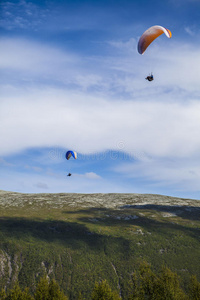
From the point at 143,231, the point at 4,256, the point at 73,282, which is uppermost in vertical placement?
the point at 143,231

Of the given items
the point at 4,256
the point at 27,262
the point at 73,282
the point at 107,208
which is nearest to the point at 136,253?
the point at 73,282

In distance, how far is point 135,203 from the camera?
12000 cm

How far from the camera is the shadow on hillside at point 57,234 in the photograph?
66.9 m

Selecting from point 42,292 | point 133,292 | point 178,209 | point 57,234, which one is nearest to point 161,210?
point 178,209

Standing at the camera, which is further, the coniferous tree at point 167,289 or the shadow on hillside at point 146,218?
the shadow on hillside at point 146,218

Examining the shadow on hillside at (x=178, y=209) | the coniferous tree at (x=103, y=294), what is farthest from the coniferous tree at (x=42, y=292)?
the shadow on hillside at (x=178, y=209)

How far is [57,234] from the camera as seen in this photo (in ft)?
237

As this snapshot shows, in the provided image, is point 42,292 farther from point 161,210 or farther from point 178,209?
point 178,209

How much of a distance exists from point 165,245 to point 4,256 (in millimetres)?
45914

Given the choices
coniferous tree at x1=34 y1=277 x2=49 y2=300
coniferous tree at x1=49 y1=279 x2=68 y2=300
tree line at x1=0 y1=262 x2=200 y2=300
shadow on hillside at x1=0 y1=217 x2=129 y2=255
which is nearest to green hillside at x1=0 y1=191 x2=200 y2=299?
shadow on hillside at x1=0 y1=217 x2=129 y2=255

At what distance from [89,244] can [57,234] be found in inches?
438

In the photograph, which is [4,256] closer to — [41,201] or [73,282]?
[73,282]

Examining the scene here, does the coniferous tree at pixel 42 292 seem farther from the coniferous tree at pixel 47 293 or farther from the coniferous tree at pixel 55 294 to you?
the coniferous tree at pixel 55 294

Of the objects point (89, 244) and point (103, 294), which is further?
point (89, 244)
